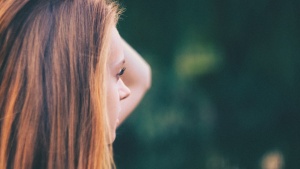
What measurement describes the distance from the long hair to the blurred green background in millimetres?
999

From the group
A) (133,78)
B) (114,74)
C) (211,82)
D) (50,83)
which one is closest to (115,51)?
(114,74)

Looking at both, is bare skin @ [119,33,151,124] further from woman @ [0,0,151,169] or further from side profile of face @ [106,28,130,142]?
woman @ [0,0,151,169]

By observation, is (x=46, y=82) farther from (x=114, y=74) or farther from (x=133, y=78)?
(x=133, y=78)

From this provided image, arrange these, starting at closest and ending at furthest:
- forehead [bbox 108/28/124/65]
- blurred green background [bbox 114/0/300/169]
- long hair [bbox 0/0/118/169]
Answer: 1. long hair [bbox 0/0/118/169]
2. forehead [bbox 108/28/124/65]
3. blurred green background [bbox 114/0/300/169]

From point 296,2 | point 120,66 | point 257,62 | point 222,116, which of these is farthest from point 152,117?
point 120,66

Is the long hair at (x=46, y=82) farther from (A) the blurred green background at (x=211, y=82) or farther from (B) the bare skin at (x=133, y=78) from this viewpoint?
(A) the blurred green background at (x=211, y=82)

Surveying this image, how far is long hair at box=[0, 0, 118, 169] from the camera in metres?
1.37

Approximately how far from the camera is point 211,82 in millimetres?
2436

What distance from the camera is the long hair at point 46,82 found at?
4.49 feet

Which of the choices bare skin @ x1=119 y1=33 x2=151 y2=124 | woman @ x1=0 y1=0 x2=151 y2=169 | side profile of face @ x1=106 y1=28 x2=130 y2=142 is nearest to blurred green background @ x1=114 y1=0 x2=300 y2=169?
bare skin @ x1=119 y1=33 x2=151 y2=124

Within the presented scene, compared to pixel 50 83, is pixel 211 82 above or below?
below

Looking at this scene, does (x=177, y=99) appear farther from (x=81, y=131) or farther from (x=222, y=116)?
(x=81, y=131)

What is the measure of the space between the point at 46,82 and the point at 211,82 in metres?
1.16

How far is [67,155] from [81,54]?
0.75 feet
